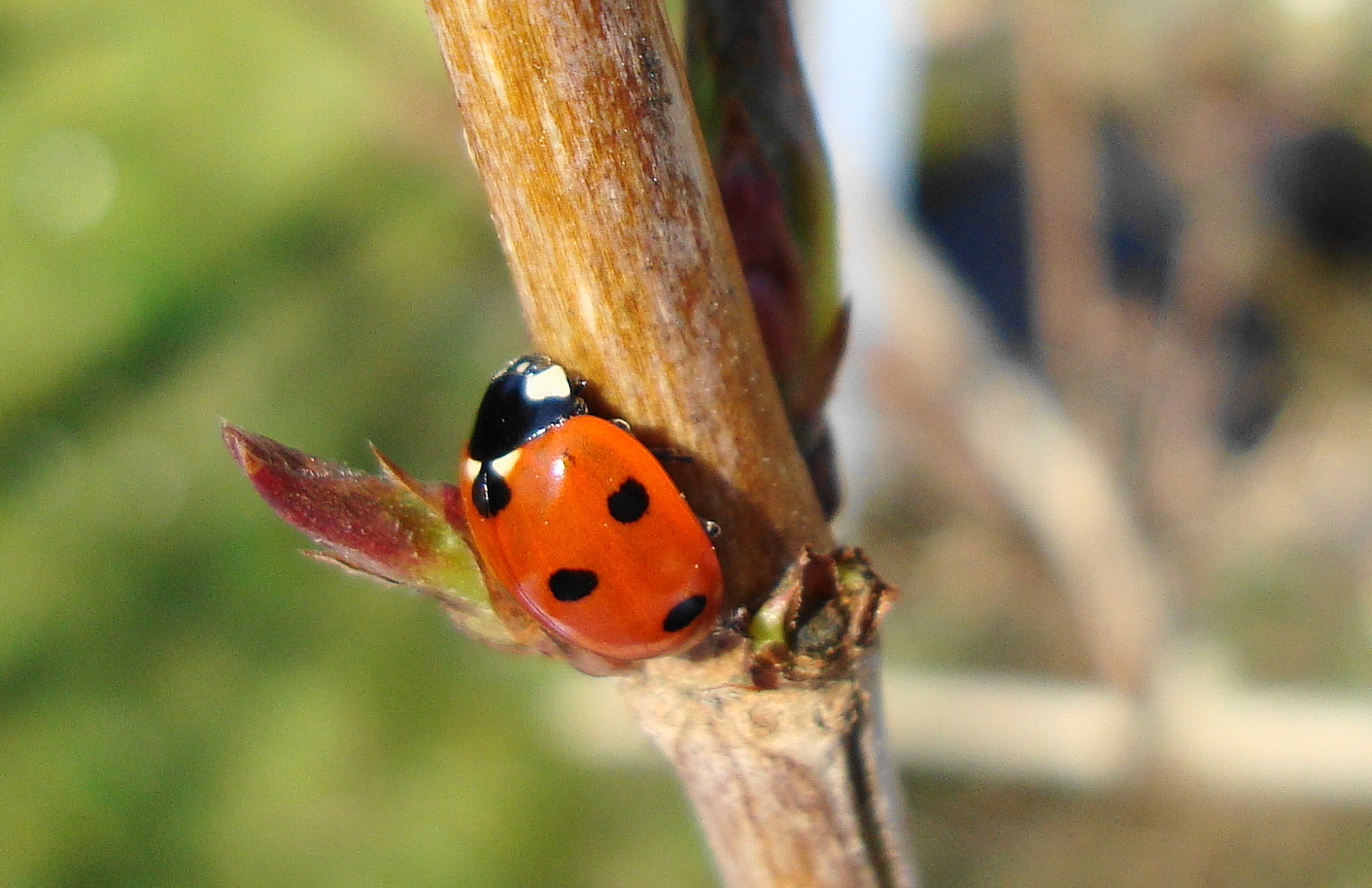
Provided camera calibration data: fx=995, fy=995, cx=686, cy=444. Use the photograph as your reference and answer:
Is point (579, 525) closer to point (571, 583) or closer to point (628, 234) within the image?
point (571, 583)

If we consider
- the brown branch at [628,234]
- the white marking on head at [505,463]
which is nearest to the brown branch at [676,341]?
the brown branch at [628,234]

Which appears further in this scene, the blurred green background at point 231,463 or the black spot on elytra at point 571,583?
the blurred green background at point 231,463

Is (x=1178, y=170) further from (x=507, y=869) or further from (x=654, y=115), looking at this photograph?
(x=654, y=115)

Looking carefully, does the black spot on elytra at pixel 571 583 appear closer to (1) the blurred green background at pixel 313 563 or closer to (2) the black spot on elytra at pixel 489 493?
(2) the black spot on elytra at pixel 489 493

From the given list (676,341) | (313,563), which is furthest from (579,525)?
(313,563)

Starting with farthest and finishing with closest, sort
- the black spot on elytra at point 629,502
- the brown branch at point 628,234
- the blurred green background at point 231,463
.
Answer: the blurred green background at point 231,463, the black spot on elytra at point 629,502, the brown branch at point 628,234

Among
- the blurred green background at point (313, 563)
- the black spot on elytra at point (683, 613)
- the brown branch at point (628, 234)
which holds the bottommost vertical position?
the blurred green background at point (313, 563)

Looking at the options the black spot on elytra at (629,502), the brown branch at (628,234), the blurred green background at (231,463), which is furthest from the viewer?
the blurred green background at (231,463)

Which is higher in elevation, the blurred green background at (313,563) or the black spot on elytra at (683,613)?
the black spot on elytra at (683,613)
